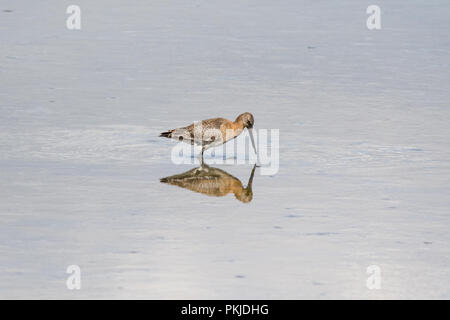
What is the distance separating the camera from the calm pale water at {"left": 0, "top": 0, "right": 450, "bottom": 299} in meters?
7.19

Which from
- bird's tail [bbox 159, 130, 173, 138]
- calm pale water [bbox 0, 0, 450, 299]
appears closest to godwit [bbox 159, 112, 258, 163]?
bird's tail [bbox 159, 130, 173, 138]

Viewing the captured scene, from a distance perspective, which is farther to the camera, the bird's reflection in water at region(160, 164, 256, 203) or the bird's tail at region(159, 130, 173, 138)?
the bird's tail at region(159, 130, 173, 138)

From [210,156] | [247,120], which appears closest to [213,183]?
[210,156]

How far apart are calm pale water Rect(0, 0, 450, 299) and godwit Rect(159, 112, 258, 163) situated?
242 mm

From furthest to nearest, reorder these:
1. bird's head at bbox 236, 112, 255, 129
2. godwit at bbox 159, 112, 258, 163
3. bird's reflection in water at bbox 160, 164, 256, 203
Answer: bird's head at bbox 236, 112, 255, 129, godwit at bbox 159, 112, 258, 163, bird's reflection in water at bbox 160, 164, 256, 203

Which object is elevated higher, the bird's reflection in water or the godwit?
the godwit

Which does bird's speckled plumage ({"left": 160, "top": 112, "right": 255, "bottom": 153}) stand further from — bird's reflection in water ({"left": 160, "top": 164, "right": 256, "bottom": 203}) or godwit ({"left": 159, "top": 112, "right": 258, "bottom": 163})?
bird's reflection in water ({"left": 160, "top": 164, "right": 256, "bottom": 203})

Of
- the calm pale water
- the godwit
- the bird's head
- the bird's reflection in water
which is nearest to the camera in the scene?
the calm pale water

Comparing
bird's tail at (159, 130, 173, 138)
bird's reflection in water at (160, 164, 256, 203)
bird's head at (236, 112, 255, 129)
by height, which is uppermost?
bird's head at (236, 112, 255, 129)

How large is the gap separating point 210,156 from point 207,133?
13.8 inches

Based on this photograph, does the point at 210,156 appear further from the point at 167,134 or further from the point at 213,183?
the point at 213,183

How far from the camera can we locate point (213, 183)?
932 cm

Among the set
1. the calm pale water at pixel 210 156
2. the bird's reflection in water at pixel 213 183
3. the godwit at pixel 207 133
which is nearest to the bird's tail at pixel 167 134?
the godwit at pixel 207 133
